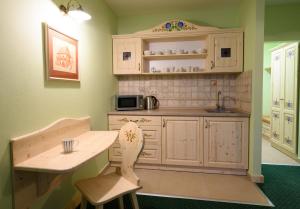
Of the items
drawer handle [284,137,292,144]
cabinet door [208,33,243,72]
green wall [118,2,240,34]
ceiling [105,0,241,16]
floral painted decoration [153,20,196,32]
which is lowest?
drawer handle [284,137,292,144]

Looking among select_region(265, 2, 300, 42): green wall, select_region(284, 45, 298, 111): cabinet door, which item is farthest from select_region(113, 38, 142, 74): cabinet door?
select_region(284, 45, 298, 111): cabinet door

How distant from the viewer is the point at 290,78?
11.6 feet

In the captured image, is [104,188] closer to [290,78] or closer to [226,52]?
[226,52]

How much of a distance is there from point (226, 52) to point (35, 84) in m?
2.52

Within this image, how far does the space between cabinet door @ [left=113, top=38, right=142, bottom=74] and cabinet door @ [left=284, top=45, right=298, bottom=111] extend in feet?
8.43

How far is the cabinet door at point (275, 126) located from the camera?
13.1ft

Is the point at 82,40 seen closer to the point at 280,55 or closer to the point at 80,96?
the point at 80,96

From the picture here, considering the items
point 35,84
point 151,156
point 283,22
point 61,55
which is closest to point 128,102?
point 151,156

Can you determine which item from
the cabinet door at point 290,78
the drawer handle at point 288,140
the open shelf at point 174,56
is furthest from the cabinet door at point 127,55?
the drawer handle at point 288,140

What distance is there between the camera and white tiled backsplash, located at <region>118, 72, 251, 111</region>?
3344 mm

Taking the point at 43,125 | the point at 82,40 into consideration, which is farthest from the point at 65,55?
the point at 43,125

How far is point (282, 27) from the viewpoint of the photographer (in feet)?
10.8

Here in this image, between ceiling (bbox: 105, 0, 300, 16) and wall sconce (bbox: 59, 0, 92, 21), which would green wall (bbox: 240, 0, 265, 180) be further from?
wall sconce (bbox: 59, 0, 92, 21)

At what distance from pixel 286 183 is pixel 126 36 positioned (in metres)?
3.00
